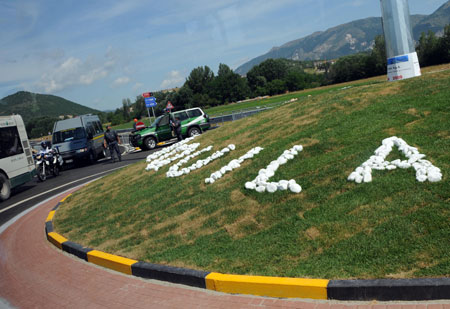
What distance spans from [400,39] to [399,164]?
25.5 feet

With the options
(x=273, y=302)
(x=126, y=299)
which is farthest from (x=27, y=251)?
(x=273, y=302)

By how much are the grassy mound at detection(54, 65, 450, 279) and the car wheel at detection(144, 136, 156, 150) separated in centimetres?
1325

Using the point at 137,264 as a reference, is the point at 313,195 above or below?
above

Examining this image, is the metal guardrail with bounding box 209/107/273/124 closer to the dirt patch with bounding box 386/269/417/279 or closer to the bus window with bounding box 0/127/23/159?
the bus window with bounding box 0/127/23/159

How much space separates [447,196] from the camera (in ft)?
15.4

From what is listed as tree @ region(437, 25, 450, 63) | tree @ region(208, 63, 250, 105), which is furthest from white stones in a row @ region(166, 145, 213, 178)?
tree @ region(208, 63, 250, 105)

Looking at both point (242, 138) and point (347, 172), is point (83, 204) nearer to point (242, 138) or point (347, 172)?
point (242, 138)

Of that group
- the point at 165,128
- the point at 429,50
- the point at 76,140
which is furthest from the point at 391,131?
the point at 429,50

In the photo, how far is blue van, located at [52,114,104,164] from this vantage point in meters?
21.6

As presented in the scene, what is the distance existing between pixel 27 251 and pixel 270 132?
256 inches

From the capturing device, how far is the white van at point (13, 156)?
14359 millimetres

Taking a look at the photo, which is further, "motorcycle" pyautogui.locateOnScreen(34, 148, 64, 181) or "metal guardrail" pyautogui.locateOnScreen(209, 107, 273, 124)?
"metal guardrail" pyautogui.locateOnScreen(209, 107, 273, 124)

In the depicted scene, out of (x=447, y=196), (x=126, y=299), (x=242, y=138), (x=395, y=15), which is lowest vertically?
(x=126, y=299)

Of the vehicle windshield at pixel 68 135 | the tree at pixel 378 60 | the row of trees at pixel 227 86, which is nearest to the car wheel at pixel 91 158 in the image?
the vehicle windshield at pixel 68 135
